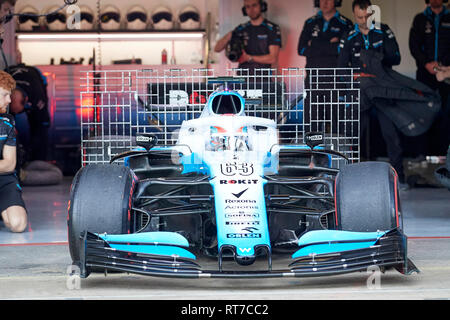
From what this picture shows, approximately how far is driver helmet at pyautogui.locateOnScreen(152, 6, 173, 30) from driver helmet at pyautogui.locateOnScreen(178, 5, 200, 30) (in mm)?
195

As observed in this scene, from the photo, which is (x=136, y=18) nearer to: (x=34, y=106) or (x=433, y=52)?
(x=34, y=106)

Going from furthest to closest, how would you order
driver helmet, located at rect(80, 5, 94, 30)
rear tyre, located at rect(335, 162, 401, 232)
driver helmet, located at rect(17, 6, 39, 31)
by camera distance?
1. driver helmet, located at rect(80, 5, 94, 30)
2. driver helmet, located at rect(17, 6, 39, 31)
3. rear tyre, located at rect(335, 162, 401, 232)

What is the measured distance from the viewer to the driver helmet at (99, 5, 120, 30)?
43.7 feet

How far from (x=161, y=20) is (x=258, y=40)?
2.07m

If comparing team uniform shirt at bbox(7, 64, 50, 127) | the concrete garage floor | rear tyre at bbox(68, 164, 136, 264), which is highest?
team uniform shirt at bbox(7, 64, 50, 127)

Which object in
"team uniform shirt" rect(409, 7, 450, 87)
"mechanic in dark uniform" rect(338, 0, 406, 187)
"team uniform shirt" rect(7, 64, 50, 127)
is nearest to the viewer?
"mechanic in dark uniform" rect(338, 0, 406, 187)

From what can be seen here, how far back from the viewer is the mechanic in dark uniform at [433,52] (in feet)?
39.1

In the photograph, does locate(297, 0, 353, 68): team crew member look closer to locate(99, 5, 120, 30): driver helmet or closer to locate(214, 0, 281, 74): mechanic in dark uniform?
locate(214, 0, 281, 74): mechanic in dark uniform

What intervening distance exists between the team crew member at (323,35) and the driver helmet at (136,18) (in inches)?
113

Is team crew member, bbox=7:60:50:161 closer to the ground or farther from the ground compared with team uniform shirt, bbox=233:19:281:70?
closer to the ground

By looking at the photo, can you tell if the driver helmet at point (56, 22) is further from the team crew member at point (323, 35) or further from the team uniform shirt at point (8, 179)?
the team uniform shirt at point (8, 179)

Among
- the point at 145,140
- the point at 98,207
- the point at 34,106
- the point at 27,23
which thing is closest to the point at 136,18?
the point at 27,23

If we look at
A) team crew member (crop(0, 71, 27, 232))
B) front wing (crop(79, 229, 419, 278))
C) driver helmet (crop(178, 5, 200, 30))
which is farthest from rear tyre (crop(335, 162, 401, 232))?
driver helmet (crop(178, 5, 200, 30))

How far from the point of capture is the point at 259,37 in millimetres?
12008
